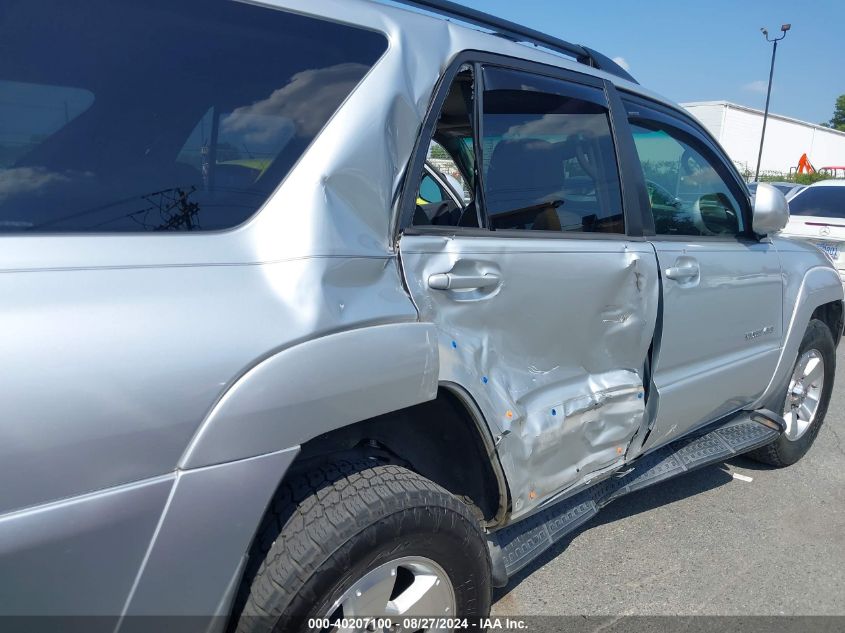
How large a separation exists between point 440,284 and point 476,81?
706mm

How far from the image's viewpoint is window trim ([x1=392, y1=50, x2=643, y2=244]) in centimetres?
192

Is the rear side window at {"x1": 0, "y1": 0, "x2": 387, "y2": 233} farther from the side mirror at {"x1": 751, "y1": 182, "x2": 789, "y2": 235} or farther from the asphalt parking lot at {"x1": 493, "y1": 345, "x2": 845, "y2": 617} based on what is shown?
the side mirror at {"x1": 751, "y1": 182, "x2": 789, "y2": 235}

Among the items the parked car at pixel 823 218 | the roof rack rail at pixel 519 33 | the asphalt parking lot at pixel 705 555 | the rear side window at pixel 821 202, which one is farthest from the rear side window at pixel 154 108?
the rear side window at pixel 821 202

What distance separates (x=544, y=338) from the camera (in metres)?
2.27

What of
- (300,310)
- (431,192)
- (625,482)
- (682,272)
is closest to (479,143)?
(300,310)

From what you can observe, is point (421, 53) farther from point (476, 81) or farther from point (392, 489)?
point (392, 489)

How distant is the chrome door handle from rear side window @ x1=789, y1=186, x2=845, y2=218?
660cm

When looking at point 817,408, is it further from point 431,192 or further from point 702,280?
point 431,192

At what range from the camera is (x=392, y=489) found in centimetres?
180

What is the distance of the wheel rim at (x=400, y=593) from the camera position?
174 centimetres

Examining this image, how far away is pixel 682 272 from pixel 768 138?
181 ft

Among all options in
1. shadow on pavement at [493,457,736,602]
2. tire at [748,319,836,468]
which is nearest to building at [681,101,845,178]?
tire at [748,319,836,468]

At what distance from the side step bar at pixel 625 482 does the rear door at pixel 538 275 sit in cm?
21

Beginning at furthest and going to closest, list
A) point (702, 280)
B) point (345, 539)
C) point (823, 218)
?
1. point (823, 218)
2. point (702, 280)
3. point (345, 539)
